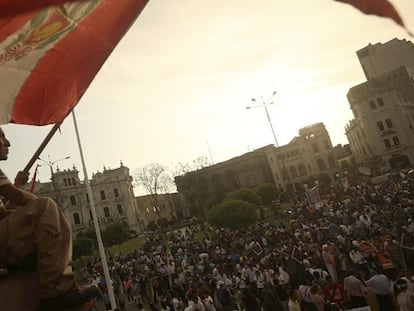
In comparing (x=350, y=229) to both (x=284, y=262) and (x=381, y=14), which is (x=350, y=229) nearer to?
(x=284, y=262)

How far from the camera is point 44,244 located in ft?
8.99

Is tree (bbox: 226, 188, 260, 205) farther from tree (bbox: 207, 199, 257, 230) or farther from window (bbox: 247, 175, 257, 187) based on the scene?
window (bbox: 247, 175, 257, 187)

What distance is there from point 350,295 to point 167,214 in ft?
233

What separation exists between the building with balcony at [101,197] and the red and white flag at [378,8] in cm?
6173

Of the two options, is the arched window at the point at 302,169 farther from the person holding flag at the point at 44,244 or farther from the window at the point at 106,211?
the person holding flag at the point at 44,244

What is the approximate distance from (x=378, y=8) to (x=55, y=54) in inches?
127

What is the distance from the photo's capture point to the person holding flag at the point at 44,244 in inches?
107

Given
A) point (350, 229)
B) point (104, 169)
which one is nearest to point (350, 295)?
point (350, 229)

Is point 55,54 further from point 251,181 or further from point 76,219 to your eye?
point 251,181

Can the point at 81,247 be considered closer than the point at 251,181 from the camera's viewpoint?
Yes

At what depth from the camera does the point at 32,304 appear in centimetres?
290

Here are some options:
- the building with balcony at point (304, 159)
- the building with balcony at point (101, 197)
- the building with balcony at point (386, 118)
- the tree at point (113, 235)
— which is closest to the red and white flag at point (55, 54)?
the tree at point (113, 235)

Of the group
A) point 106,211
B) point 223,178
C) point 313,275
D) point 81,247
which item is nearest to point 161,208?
point 106,211

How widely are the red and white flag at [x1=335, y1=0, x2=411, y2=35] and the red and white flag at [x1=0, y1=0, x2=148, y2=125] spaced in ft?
7.51
